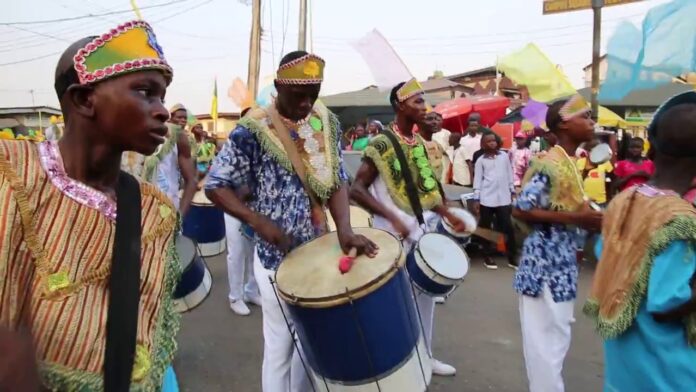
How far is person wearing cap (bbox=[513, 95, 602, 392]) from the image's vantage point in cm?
315

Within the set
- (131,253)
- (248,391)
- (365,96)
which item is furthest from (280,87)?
(365,96)

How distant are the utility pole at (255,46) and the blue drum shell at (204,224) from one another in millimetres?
10370

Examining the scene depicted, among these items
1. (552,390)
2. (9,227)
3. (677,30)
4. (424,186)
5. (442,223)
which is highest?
(677,30)

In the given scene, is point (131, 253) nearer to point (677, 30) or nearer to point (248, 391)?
point (248, 391)

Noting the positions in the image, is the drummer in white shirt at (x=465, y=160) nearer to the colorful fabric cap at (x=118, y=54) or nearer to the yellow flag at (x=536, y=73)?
the yellow flag at (x=536, y=73)

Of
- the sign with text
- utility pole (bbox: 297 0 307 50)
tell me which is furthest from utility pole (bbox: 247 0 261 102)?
the sign with text

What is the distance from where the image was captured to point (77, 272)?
4.14 feet

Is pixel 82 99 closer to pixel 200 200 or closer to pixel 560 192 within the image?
pixel 560 192

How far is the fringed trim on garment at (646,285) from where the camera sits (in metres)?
1.94

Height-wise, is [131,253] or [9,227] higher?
[9,227]

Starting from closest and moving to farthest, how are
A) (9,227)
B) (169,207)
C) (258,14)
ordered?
(9,227) → (169,207) → (258,14)

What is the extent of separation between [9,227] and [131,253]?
0.88 ft

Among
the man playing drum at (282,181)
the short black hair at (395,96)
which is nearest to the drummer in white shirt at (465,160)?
the short black hair at (395,96)

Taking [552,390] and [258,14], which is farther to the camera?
[258,14]
